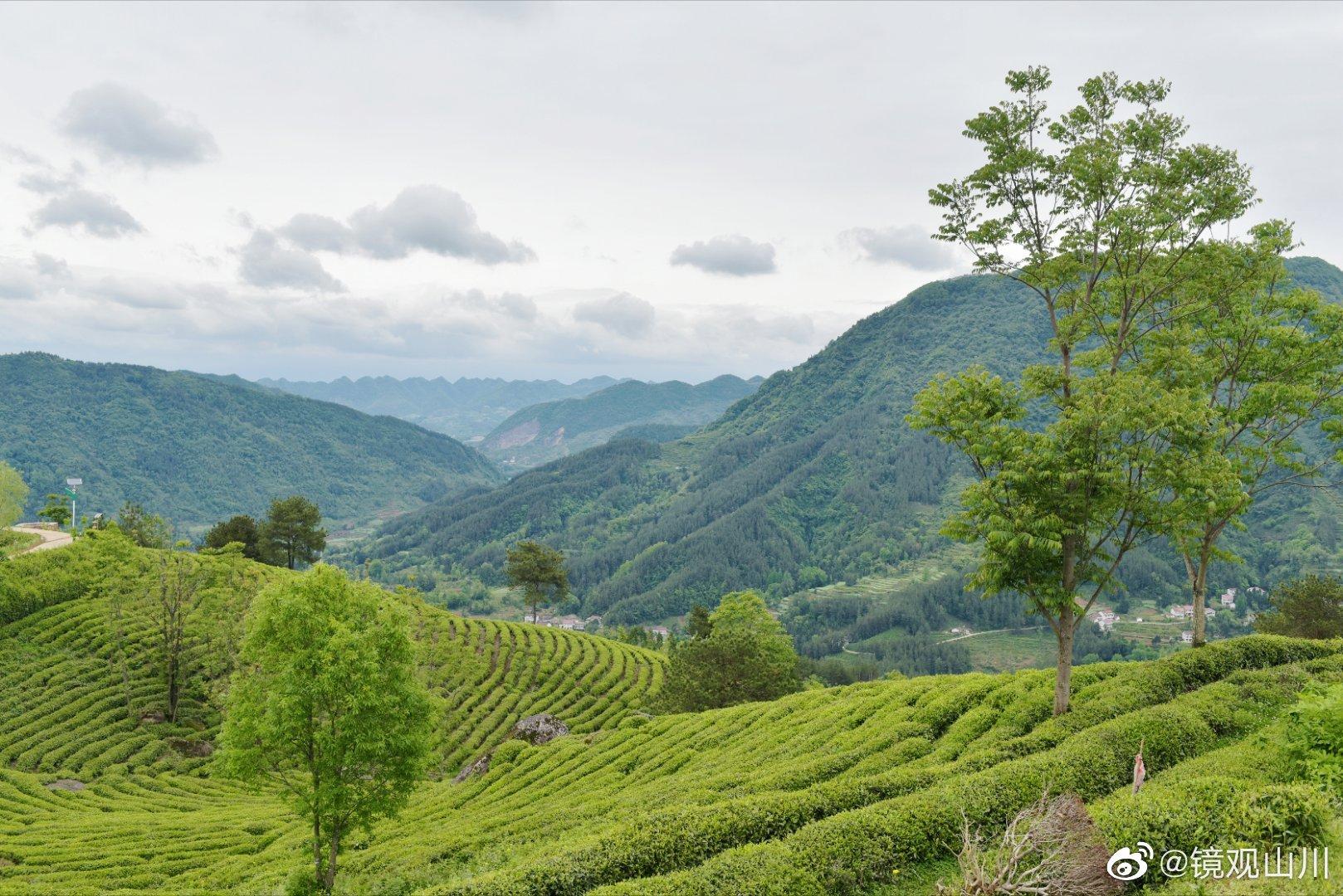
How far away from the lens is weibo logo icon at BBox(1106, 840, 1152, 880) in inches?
371

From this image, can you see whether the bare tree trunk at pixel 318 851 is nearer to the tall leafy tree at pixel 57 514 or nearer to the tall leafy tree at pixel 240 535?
the tall leafy tree at pixel 240 535

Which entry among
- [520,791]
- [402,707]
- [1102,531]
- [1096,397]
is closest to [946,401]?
[1096,397]

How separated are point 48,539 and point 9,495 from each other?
8957 millimetres

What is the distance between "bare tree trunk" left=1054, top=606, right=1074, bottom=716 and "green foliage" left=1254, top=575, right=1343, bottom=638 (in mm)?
42641

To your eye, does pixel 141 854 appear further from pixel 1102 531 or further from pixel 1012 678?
pixel 1102 531

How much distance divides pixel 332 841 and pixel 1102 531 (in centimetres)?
2568

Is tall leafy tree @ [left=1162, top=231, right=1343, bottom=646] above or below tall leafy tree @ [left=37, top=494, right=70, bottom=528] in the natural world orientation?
above

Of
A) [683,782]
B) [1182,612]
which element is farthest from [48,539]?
[1182,612]

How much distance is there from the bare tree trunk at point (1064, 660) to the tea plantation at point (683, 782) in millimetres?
423

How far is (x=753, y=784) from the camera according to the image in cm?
1745

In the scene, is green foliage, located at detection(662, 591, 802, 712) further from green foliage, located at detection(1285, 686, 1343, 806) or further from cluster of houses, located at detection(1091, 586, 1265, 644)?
cluster of houses, located at detection(1091, 586, 1265, 644)

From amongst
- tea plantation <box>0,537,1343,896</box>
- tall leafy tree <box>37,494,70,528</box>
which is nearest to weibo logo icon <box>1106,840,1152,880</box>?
tea plantation <box>0,537,1343,896</box>

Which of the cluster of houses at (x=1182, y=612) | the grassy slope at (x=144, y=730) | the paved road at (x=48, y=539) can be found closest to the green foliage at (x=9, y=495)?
the paved road at (x=48, y=539)

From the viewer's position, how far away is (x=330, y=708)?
20.4 meters
